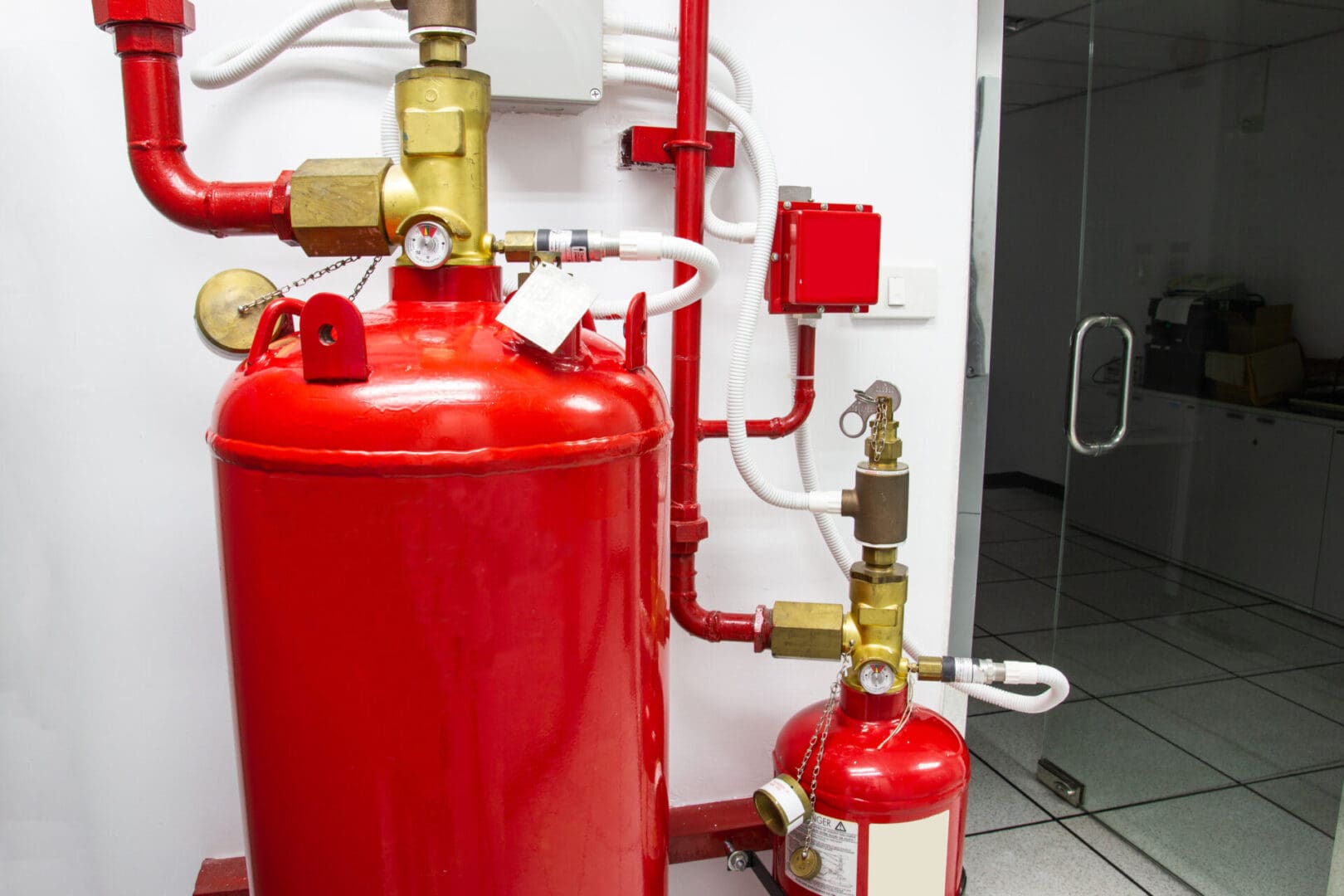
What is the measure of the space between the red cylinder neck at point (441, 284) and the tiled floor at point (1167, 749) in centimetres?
120

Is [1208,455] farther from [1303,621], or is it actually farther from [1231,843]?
[1231,843]

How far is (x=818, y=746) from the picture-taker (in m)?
0.97

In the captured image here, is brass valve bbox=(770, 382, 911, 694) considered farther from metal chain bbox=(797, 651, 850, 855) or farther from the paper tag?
the paper tag

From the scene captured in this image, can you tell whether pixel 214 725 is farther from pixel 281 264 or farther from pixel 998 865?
pixel 998 865

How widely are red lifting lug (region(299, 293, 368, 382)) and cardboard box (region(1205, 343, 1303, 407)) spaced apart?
4.81 feet

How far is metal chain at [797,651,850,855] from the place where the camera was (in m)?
0.95

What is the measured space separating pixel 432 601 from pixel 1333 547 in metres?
1.53

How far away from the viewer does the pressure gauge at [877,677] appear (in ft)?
3.18

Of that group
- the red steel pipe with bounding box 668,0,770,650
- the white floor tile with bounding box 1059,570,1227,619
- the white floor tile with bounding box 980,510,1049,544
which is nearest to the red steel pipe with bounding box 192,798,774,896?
the red steel pipe with bounding box 668,0,770,650

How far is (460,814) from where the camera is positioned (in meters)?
0.64

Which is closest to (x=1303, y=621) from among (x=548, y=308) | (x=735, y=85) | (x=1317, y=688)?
(x=1317, y=688)

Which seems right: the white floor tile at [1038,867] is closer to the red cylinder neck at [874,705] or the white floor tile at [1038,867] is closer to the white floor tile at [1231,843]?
the white floor tile at [1231,843]

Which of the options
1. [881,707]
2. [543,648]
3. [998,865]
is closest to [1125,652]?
[998,865]

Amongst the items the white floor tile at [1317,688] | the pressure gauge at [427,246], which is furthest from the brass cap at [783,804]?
the white floor tile at [1317,688]
